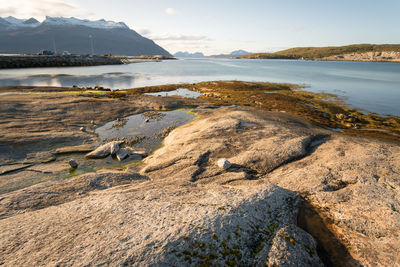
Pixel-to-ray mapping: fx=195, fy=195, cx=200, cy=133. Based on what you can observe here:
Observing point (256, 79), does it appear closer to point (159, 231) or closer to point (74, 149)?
point (74, 149)

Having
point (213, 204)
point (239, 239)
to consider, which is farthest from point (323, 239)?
point (213, 204)

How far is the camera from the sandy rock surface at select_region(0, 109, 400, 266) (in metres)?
6.44

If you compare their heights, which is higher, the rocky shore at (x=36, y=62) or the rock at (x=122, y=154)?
the rocky shore at (x=36, y=62)

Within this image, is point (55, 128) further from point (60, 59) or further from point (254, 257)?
point (60, 59)

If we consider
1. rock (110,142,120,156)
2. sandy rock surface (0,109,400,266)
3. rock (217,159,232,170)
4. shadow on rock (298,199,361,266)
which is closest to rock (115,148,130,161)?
rock (110,142,120,156)

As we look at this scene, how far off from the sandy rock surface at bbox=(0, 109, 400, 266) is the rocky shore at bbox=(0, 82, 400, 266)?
0.16 feet

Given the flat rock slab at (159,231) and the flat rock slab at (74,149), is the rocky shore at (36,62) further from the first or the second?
the flat rock slab at (159,231)

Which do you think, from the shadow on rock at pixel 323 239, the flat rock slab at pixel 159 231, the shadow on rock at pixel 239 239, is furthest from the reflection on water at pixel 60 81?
the shadow on rock at pixel 323 239

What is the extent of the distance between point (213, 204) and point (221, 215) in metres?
0.85

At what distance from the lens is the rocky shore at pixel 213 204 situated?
6531mm

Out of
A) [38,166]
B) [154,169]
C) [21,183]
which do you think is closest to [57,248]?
[154,169]

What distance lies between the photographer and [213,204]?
8.62 metres

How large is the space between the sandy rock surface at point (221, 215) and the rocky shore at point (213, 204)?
0.16ft

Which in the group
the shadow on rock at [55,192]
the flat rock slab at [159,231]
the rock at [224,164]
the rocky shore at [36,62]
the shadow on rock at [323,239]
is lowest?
the shadow on rock at [323,239]
